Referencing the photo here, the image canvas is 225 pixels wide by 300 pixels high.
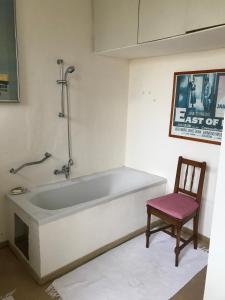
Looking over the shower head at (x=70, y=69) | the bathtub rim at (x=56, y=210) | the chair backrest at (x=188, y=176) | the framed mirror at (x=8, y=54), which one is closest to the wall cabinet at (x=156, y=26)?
the shower head at (x=70, y=69)

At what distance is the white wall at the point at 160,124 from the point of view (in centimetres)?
241

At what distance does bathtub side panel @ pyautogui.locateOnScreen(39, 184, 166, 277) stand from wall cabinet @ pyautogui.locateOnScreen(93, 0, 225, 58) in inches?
57.9

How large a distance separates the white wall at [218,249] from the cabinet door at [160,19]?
1.30 meters

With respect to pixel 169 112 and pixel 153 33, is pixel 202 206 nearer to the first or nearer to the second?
pixel 169 112

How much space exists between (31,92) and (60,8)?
0.87 m

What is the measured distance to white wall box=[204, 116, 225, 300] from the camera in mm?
1078

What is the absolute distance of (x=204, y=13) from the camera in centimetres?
171

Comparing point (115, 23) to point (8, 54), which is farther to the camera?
point (115, 23)

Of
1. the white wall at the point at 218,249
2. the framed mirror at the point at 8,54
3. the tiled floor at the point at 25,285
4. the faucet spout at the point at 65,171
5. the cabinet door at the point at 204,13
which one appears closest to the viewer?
the white wall at the point at 218,249

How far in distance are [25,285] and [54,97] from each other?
170 centimetres

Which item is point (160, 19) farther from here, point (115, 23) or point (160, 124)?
point (160, 124)

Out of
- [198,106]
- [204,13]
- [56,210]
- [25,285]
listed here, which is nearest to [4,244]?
[25,285]

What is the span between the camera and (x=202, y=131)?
2424 mm

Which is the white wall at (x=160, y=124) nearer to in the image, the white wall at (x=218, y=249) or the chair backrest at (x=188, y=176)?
the chair backrest at (x=188, y=176)
